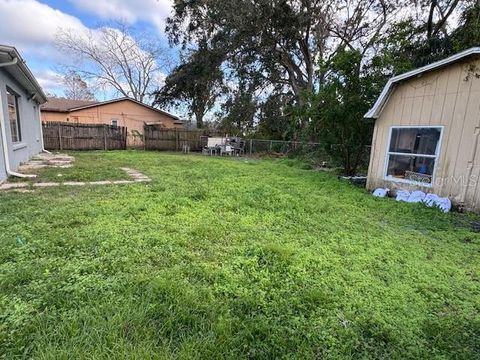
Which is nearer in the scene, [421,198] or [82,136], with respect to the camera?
[421,198]

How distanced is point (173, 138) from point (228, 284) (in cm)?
1598

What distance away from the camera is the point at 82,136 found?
1459cm

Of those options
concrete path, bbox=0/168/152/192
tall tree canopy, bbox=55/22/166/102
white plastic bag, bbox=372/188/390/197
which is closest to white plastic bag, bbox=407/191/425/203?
white plastic bag, bbox=372/188/390/197

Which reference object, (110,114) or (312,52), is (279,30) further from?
(110,114)

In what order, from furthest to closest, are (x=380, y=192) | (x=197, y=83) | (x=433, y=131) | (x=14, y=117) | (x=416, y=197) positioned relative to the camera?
(x=197, y=83)
(x=14, y=117)
(x=380, y=192)
(x=416, y=197)
(x=433, y=131)

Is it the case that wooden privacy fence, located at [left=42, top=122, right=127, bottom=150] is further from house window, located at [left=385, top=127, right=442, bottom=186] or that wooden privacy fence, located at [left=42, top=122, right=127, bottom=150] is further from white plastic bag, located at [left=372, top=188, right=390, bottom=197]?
house window, located at [left=385, top=127, right=442, bottom=186]

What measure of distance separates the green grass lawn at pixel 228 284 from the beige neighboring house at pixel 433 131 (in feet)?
4.47

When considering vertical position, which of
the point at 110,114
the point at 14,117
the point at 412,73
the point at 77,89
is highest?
the point at 77,89

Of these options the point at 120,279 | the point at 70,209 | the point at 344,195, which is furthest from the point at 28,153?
the point at 344,195

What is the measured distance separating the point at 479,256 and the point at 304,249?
6.72ft

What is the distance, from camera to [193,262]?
8.29ft

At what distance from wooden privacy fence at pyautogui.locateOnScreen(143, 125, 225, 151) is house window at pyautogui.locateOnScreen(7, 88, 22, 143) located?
8839 mm

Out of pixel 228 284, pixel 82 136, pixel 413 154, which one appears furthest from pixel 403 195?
pixel 82 136

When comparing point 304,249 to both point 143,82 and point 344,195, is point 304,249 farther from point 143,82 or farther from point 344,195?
point 143,82
